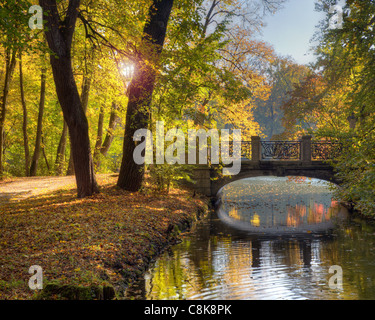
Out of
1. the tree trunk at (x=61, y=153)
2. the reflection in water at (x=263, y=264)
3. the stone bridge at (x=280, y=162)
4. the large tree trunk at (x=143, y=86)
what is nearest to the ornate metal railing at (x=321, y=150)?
the stone bridge at (x=280, y=162)

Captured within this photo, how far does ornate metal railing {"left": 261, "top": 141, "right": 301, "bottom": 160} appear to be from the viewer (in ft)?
66.3

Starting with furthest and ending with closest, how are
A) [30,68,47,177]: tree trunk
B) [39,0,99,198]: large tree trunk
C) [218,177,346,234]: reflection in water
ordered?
1. [30,68,47,177]: tree trunk
2. [218,177,346,234]: reflection in water
3. [39,0,99,198]: large tree trunk

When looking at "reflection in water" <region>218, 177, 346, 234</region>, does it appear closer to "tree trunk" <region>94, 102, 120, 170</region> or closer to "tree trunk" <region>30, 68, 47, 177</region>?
"tree trunk" <region>94, 102, 120, 170</region>

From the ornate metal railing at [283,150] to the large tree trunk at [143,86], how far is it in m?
8.69

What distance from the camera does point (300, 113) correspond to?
2564 cm

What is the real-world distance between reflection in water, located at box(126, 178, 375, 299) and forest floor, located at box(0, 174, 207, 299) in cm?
57

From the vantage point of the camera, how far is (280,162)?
19.8 metres

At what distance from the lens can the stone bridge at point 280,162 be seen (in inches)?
779

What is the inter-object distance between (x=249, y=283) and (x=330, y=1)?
12132mm
